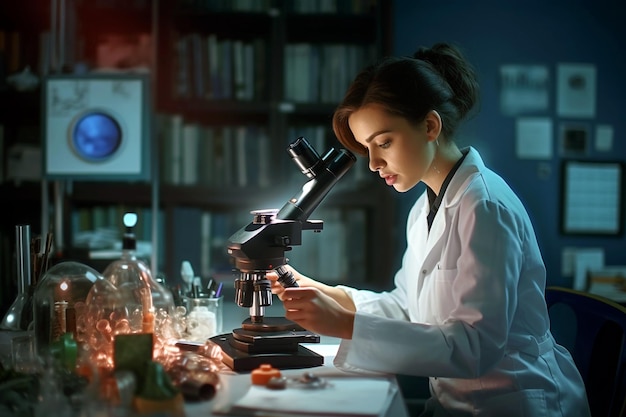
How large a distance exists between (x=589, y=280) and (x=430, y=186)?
2.07m

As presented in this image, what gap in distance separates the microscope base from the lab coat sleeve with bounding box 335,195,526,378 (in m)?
0.05

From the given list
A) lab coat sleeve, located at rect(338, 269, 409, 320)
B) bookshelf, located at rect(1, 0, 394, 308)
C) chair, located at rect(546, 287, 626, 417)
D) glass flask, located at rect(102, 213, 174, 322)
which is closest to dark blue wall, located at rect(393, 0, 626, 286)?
bookshelf, located at rect(1, 0, 394, 308)

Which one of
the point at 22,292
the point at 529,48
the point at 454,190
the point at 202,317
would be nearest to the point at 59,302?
the point at 22,292

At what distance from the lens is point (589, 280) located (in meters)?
3.34

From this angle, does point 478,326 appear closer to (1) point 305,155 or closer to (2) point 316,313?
(2) point 316,313

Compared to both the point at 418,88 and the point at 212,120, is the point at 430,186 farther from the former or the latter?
the point at 212,120

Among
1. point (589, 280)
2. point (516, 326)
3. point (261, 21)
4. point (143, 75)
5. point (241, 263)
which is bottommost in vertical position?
point (589, 280)

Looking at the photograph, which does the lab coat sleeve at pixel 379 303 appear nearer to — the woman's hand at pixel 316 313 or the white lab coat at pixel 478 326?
the white lab coat at pixel 478 326

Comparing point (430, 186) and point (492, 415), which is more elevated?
point (430, 186)

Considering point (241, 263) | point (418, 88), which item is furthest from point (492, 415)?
point (418, 88)

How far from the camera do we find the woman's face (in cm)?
144

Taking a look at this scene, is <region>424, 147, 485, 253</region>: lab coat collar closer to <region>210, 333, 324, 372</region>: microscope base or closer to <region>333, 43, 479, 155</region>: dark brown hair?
<region>333, 43, 479, 155</region>: dark brown hair

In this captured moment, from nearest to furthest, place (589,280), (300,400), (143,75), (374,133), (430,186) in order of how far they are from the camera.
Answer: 1. (300,400)
2. (374,133)
3. (430,186)
4. (143,75)
5. (589,280)

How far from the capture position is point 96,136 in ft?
8.80
